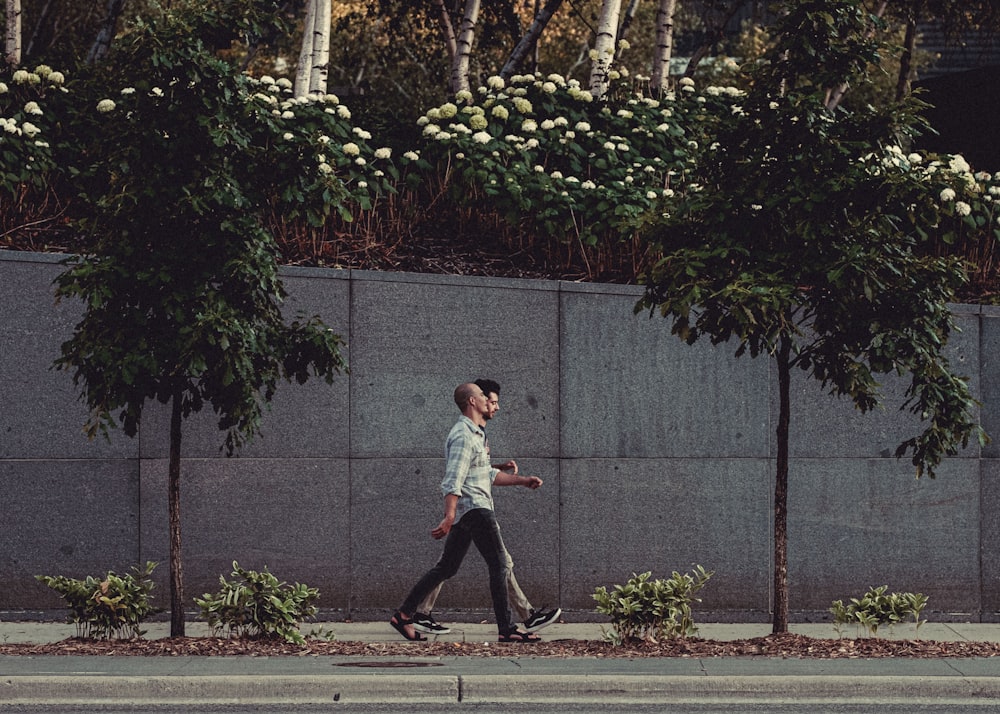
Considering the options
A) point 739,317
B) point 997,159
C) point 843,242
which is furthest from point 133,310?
point 997,159

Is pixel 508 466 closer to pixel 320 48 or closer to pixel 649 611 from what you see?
pixel 649 611

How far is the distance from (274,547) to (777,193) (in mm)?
4789

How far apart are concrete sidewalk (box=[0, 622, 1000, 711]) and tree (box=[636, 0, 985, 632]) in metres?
1.56

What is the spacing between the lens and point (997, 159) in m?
18.4

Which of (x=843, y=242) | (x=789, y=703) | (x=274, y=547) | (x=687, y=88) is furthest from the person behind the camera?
(x=687, y=88)

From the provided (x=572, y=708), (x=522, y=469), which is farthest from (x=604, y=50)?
(x=572, y=708)

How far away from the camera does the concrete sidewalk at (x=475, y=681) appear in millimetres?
7797

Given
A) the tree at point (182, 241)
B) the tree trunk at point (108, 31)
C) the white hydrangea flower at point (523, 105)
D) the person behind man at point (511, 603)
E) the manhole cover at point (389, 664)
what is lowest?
the manhole cover at point (389, 664)

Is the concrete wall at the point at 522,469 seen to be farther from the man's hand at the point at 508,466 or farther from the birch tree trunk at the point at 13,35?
the birch tree trunk at the point at 13,35

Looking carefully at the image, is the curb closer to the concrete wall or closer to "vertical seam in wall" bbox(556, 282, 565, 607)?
the concrete wall

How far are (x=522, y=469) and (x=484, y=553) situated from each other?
177 centimetres

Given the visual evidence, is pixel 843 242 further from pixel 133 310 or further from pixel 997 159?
pixel 997 159

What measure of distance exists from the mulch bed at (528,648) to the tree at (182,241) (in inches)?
24.0

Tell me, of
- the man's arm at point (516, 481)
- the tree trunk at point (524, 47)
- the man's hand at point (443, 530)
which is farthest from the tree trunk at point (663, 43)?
the man's hand at point (443, 530)
